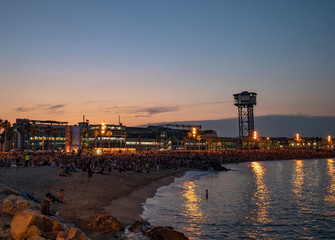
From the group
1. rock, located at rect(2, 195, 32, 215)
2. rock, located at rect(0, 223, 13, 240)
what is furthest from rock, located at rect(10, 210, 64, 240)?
rock, located at rect(2, 195, 32, 215)

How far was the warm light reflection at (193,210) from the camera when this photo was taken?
17.4 m

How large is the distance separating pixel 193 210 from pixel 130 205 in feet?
15.4

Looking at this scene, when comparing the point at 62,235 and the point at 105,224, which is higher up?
the point at 62,235

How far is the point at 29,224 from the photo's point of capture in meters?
11.0

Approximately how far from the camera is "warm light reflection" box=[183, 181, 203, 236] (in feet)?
57.1

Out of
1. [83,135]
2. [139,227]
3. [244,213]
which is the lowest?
[244,213]

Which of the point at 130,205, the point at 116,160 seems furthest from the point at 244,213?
the point at 116,160

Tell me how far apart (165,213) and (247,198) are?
11.0 m

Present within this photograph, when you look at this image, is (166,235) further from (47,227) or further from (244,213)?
(244,213)

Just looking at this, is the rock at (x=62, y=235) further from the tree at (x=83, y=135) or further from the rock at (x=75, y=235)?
the tree at (x=83, y=135)

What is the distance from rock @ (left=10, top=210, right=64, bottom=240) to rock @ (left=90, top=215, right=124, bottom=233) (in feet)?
9.83

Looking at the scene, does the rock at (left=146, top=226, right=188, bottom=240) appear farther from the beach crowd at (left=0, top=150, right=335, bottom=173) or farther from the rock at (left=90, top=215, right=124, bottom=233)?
the beach crowd at (left=0, top=150, right=335, bottom=173)

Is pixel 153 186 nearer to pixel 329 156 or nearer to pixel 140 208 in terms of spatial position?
pixel 140 208

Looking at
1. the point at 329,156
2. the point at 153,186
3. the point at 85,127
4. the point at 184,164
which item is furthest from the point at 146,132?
the point at 153,186
